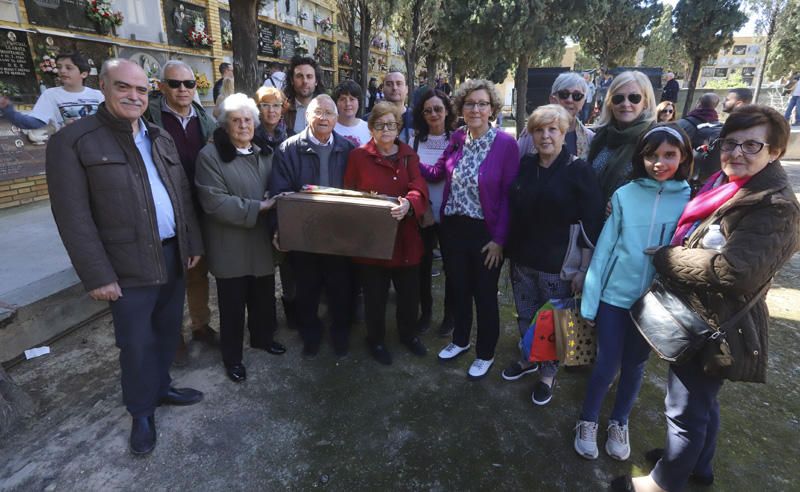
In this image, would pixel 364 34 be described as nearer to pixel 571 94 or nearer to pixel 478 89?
pixel 571 94

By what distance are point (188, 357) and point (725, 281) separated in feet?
11.1

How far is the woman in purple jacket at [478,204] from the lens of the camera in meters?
2.77

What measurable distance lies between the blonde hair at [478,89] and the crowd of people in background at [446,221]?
0.06 ft

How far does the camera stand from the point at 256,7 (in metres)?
5.48

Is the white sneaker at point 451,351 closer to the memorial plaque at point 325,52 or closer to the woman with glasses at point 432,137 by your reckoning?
the woman with glasses at point 432,137

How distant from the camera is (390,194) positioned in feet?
9.80

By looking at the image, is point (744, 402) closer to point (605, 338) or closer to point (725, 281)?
point (605, 338)

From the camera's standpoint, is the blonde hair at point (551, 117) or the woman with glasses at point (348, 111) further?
the woman with glasses at point (348, 111)

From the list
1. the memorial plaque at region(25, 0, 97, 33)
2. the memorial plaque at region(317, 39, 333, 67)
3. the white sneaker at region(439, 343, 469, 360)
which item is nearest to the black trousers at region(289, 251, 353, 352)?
the white sneaker at region(439, 343, 469, 360)

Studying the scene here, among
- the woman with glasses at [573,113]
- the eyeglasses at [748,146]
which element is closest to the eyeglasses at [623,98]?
the woman with glasses at [573,113]

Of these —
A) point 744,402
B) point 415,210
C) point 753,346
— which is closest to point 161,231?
point 415,210

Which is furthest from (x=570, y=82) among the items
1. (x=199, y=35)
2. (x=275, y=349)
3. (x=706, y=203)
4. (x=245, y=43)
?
(x=199, y=35)

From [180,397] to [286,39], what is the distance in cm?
1699

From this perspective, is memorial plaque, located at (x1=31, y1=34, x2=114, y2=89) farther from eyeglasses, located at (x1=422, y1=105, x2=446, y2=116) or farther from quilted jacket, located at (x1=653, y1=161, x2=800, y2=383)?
quilted jacket, located at (x1=653, y1=161, x2=800, y2=383)
